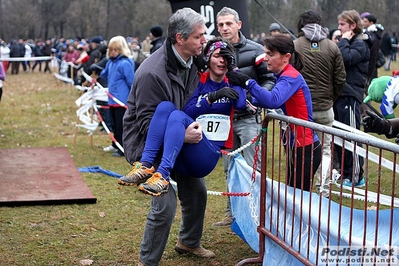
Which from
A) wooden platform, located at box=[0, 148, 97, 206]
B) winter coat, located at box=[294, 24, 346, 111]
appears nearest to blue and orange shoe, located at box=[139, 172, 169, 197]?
wooden platform, located at box=[0, 148, 97, 206]

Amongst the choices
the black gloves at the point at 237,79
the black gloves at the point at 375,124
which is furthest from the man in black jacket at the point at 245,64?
the black gloves at the point at 375,124

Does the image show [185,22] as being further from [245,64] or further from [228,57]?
[245,64]

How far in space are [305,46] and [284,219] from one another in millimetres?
2898

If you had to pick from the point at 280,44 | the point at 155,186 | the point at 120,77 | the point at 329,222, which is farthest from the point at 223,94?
the point at 120,77

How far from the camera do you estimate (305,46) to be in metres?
6.86

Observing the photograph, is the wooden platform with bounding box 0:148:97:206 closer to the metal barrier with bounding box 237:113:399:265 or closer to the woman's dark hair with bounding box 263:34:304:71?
the metal barrier with bounding box 237:113:399:265

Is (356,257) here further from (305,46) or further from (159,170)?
(305,46)

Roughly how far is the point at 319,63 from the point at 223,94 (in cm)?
269

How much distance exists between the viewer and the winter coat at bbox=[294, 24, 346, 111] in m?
6.77

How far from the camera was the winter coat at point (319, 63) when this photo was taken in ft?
22.2

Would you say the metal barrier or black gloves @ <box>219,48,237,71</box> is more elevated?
black gloves @ <box>219,48,237,71</box>

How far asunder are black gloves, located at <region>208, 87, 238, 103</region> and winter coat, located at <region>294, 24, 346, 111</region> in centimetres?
254

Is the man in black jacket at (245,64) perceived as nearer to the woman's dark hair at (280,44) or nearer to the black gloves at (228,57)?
the woman's dark hair at (280,44)

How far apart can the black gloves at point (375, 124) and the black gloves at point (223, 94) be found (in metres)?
0.91
